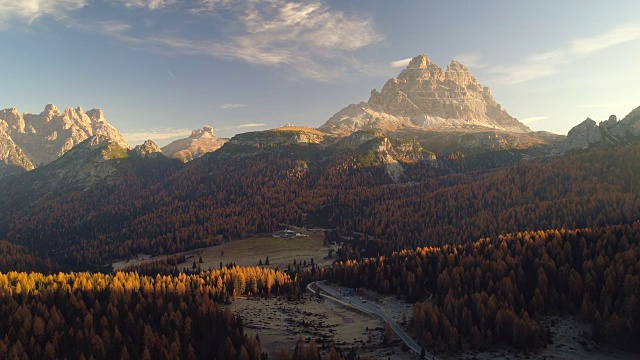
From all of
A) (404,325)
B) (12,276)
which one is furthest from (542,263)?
(12,276)

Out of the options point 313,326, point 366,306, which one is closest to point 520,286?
point 366,306

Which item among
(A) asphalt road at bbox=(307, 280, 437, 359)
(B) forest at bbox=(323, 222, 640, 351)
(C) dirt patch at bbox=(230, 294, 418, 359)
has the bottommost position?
(A) asphalt road at bbox=(307, 280, 437, 359)

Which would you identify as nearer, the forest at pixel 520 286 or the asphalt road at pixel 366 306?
the forest at pixel 520 286

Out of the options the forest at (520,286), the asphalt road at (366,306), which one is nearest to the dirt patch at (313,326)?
the asphalt road at (366,306)

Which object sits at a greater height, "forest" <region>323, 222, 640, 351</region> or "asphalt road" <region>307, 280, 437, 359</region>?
"forest" <region>323, 222, 640, 351</region>

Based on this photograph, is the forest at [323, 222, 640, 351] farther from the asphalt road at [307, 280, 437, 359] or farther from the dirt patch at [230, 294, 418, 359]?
the dirt patch at [230, 294, 418, 359]

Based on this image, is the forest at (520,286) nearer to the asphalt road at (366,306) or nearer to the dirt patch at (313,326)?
the asphalt road at (366,306)

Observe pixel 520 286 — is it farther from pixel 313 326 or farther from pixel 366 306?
pixel 313 326

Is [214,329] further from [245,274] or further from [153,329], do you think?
[245,274]

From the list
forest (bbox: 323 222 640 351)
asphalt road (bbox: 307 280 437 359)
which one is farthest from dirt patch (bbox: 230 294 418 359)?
forest (bbox: 323 222 640 351)
